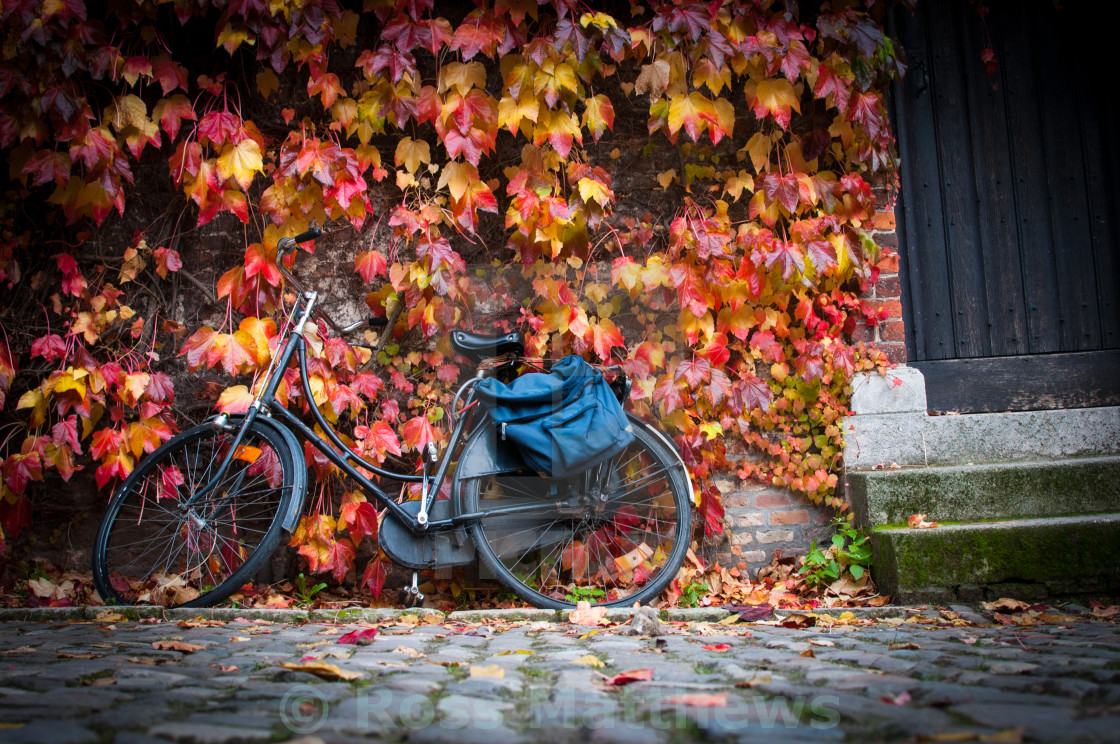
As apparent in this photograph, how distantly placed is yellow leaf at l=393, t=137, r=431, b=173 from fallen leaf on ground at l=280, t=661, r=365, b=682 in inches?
82.3

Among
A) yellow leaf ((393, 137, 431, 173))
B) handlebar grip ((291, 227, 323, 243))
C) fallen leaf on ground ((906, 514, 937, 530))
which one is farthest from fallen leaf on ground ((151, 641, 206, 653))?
fallen leaf on ground ((906, 514, 937, 530))

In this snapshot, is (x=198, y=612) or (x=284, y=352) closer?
(x=198, y=612)

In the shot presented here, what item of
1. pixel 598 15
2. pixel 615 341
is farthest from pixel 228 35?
pixel 615 341

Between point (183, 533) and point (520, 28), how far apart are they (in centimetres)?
258

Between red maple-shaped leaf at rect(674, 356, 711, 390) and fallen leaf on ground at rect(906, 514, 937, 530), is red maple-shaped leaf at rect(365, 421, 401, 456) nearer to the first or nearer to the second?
red maple-shaped leaf at rect(674, 356, 711, 390)

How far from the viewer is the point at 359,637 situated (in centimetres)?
219

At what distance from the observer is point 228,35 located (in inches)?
116

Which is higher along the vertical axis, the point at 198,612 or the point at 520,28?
the point at 520,28

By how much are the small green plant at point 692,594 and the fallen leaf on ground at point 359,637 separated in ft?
4.16

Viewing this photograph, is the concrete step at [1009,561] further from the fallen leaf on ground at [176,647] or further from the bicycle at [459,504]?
the fallen leaf on ground at [176,647]

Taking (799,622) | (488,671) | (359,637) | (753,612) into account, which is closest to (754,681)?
(488,671)

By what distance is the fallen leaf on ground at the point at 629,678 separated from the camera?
1.64 meters

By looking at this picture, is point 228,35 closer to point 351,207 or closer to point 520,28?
point 351,207

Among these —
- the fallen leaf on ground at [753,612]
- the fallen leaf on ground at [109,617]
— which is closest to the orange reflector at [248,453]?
the fallen leaf on ground at [109,617]
